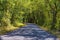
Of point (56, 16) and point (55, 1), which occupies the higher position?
point (55, 1)

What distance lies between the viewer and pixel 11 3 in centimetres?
3152

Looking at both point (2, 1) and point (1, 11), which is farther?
point (1, 11)

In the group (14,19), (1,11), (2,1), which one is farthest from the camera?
(14,19)

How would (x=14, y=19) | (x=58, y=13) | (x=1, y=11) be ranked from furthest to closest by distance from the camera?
(x=14, y=19), (x=58, y=13), (x=1, y=11)

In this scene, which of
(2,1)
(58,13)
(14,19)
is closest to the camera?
(2,1)

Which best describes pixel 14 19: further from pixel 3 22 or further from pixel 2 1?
pixel 2 1

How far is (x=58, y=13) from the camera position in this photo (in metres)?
32.3

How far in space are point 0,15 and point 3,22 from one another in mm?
3120

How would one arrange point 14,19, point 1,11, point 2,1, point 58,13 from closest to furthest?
1. point 2,1
2. point 1,11
3. point 58,13
4. point 14,19

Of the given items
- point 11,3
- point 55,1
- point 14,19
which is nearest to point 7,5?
point 11,3

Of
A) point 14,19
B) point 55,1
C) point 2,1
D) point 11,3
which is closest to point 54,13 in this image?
point 55,1

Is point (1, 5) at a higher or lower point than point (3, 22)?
higher

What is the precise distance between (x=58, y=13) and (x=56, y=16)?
3.23 feet

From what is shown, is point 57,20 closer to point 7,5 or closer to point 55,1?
point 55,1
